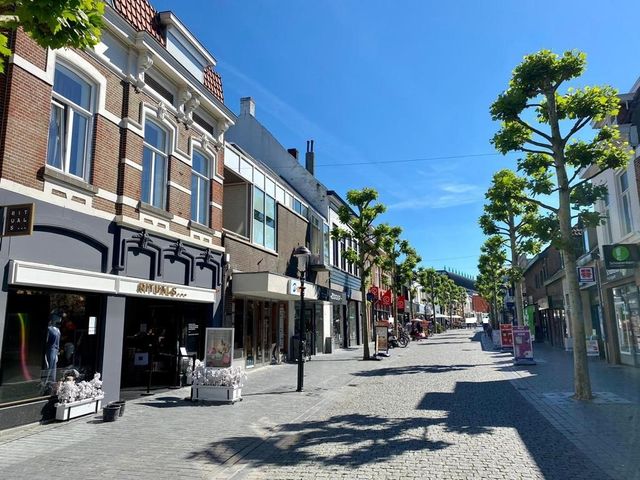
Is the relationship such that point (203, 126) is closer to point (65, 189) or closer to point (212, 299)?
point (212, 299)

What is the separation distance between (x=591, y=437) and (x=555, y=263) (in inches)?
1021

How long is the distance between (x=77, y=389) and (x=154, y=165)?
5777mm

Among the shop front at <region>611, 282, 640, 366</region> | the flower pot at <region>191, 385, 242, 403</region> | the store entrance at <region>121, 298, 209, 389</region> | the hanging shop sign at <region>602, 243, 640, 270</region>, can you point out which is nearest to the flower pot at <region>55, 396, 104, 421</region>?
the flower pot at <region>191, 385, 242, 403</region>

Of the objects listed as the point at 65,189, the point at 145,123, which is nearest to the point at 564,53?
the point at 145,123

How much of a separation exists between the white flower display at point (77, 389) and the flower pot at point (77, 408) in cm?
8

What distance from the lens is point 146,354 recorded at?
12508 millimetres

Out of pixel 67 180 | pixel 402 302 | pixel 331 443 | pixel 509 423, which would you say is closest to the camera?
pixel 331 443

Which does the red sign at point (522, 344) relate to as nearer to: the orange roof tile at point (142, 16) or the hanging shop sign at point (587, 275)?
the hanging shop sign at point (587, 275)

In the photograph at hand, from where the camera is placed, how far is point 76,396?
8.84 meters

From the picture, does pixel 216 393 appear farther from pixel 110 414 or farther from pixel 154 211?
pixel 154 211

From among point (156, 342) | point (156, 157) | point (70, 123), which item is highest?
point (156, 157)

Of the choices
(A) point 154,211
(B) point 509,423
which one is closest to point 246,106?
(A) point 154,211

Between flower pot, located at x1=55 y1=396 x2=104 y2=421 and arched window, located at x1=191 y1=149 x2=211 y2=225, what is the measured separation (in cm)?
609

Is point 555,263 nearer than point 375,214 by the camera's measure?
No
